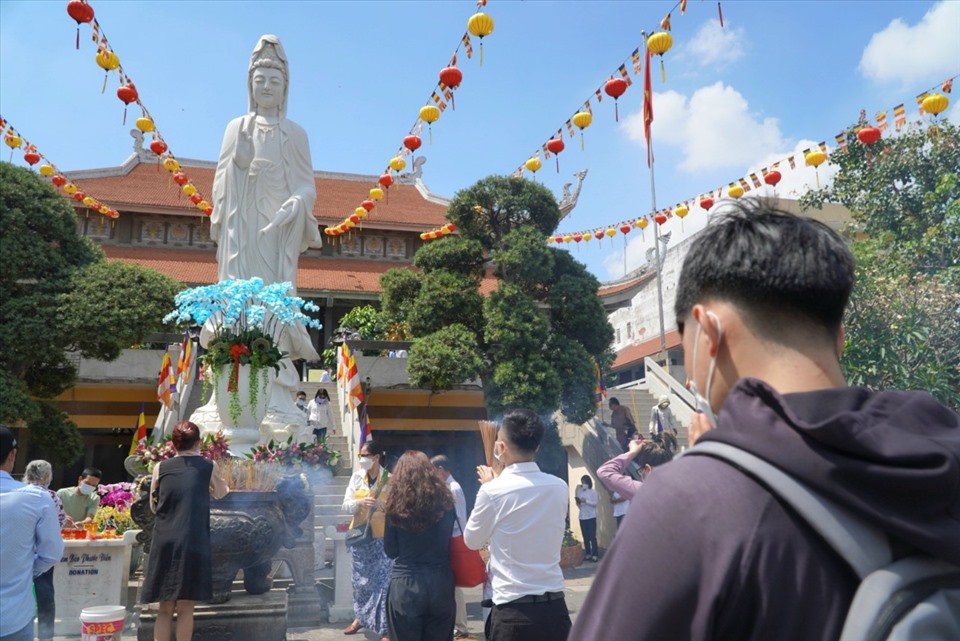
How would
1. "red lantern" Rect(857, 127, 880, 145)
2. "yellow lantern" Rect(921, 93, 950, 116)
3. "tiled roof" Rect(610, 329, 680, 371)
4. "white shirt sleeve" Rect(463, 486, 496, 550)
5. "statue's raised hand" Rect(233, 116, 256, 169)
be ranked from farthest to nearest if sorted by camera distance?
"tiled roof" Rect(610, 329, 680, 371) → "statue's raised hand" Rect(233, 116, 256, 169) → "red lantern" Rect(857, 127, 880, 145) → "yellow lantern" Rect(921, 93, 950, 116) → "white shirt sleeve" Rect(463, 486, 496, 550)

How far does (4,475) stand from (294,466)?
145 inches

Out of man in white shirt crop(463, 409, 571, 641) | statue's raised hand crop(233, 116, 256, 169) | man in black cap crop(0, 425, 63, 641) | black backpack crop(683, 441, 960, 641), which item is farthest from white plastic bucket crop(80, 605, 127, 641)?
statue's raised hand crop(233, 116, 256, 169)

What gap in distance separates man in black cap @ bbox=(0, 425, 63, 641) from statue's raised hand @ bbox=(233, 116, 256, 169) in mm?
6713

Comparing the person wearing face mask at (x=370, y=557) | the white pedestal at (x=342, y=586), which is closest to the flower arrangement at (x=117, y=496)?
the white pedestal at (x=342, y=586)

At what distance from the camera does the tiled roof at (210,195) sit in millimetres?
19109

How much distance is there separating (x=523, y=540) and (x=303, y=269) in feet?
53.7

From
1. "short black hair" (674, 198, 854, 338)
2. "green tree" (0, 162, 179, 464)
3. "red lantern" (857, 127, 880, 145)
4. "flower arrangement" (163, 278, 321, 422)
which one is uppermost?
"red lantern" (857, 127, 880, 145)

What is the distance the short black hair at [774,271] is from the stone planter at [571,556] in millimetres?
9584

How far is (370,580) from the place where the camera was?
5867mm

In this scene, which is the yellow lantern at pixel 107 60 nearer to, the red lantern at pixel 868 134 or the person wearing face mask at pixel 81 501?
the person wearing face mask at pixel 81 501

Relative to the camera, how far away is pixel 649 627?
3.00ft

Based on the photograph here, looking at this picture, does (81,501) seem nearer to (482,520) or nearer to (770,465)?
(482,520)

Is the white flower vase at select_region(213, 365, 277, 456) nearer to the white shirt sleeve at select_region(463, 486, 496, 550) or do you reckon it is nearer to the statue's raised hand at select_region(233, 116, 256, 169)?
the statue's raised hand at select_region(233, 116, 256, 169)

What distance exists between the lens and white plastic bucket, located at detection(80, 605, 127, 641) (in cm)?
417
